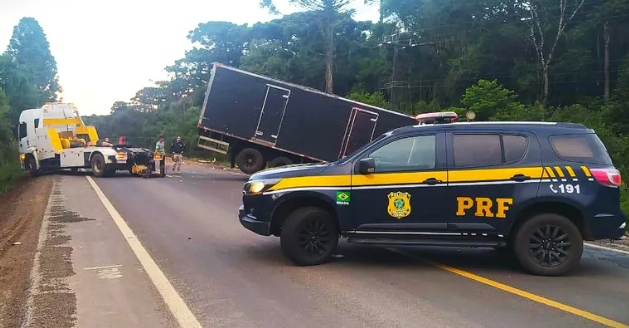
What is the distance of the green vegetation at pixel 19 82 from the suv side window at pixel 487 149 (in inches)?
652

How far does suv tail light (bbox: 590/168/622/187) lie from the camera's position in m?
6.88

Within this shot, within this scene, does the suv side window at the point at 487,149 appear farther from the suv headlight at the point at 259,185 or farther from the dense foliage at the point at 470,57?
the dense foliage at the point at 470,57

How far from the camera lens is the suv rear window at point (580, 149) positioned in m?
7.01

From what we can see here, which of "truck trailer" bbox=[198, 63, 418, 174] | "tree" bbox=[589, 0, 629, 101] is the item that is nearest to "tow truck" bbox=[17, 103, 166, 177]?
"truck trailer" bbox=[198, 63, 418, 174]

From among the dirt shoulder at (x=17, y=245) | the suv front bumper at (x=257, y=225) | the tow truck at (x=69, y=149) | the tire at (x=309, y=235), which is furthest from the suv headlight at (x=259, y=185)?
Result: the tow truck at (x=69, y=149)

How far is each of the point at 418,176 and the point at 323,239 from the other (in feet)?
4.80

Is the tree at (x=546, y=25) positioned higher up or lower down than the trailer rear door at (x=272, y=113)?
higher up

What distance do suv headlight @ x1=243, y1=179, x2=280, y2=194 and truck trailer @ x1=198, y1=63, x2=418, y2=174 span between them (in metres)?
12.2

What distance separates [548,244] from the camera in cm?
701

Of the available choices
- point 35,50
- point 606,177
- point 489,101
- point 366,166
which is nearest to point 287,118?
point 366,166

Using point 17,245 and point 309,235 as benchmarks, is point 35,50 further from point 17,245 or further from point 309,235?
point 309,235

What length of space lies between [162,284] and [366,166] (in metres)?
2.77

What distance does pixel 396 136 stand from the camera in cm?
739

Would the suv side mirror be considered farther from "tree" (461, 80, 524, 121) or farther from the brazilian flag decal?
"tree" (461, 80, 524, 121)
